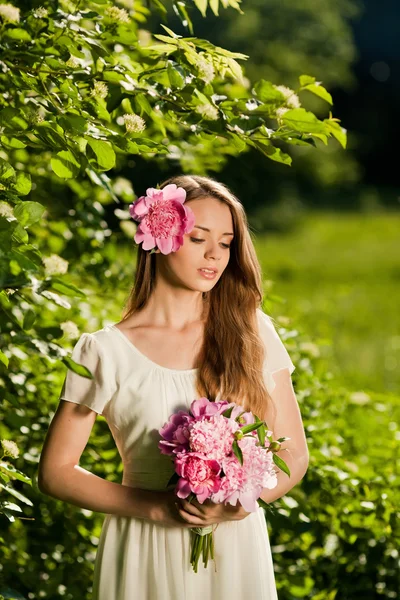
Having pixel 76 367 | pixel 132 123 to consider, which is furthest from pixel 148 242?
pixel 76 367

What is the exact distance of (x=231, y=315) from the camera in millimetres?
2104

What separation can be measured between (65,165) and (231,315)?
494 millimetres

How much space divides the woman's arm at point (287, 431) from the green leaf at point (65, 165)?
618 mm

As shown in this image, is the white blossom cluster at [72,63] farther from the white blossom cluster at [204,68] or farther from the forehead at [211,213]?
the forehead at [211,213]

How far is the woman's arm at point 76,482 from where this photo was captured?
192 cm

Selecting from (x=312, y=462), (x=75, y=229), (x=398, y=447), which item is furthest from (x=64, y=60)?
(x=398, y=447)

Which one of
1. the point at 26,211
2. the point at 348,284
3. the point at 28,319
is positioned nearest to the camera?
Result: the point at 28,319

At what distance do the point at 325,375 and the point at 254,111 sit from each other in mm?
1382

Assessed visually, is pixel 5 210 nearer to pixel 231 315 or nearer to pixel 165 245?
pixel 165 245

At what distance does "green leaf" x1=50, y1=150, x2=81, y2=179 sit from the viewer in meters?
1.89

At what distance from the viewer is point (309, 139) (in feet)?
6.91

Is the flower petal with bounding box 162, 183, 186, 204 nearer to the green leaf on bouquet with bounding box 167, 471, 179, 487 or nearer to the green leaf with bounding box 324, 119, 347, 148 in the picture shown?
the green leaf with bounding box 324, 119, 347, 148

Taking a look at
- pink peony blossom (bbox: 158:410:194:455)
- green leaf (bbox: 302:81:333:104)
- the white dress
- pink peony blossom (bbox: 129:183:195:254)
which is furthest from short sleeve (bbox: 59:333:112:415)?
green leaf (bbox: 302:81:333:104)

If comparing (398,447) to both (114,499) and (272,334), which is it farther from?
(114,499)
